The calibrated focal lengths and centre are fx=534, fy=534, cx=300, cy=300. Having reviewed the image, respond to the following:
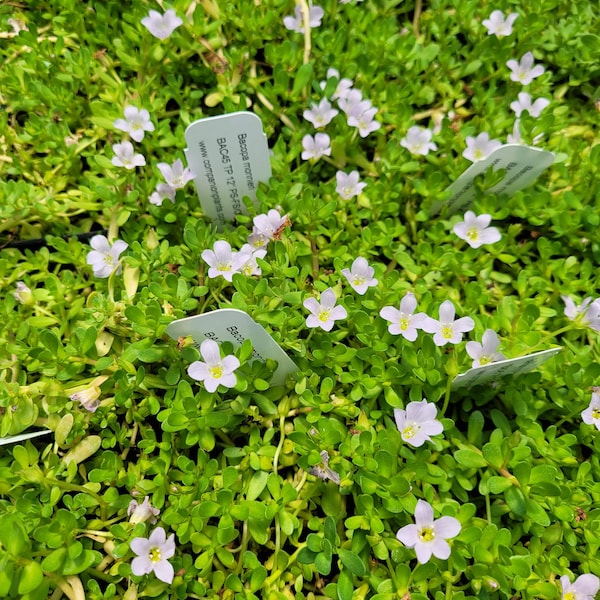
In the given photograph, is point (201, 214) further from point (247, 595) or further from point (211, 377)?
point (247, 595)

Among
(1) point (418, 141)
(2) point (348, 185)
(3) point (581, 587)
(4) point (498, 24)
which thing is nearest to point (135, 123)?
(2) point (348, 185)

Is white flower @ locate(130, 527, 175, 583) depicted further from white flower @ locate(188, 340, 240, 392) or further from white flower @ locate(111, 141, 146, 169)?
white flower @ locate(111, 141, 146, 169)

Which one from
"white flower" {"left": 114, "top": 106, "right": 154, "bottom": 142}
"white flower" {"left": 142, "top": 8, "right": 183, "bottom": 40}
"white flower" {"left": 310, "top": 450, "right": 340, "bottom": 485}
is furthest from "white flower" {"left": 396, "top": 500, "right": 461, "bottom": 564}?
"white flower" {"left": 142, "top": 8, "right": 183, "bottom": 40}

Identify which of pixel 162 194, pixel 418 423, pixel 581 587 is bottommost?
pixel 581 587

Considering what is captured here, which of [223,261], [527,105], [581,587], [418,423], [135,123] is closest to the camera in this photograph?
[581,587]

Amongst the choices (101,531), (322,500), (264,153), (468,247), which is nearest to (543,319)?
(468,247)

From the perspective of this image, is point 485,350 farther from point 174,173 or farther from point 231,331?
point 174,173
